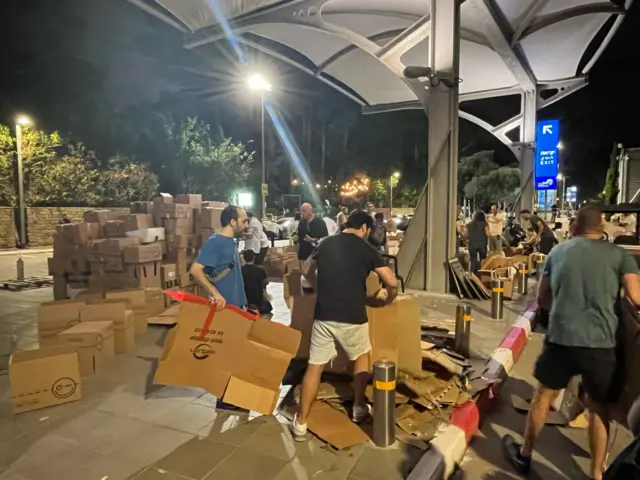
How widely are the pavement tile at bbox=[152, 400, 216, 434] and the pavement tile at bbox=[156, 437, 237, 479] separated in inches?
9.4

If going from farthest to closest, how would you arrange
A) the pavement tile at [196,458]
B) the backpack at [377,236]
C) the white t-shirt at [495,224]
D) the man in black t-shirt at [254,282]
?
the white t-shirt at [495,224]
the backpack at [377,236]
the man in black t-shirt at [254,282]
the pavement tile at [196,458]

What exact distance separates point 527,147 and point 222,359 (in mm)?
18753

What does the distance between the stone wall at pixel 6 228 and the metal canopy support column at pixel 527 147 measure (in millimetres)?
25802

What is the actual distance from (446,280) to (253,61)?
15.1 meters

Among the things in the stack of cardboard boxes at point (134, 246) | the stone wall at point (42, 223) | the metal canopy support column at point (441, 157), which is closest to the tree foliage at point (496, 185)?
the stone wall at point (42, 223)

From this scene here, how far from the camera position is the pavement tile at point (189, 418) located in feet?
13.1

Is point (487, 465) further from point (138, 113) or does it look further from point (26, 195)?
point (138, 113)

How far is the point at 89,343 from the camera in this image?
16.9 ft

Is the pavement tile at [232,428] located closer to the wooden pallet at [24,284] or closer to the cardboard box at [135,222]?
the cardboard box at [135,222]

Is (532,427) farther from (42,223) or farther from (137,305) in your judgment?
(42,223)

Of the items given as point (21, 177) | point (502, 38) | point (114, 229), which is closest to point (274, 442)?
point (114, 229)

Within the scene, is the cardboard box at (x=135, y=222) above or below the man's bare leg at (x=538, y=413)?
above

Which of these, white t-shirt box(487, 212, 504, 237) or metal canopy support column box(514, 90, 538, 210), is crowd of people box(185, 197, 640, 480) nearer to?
white t-shirt box(487, 212, 504, 237)

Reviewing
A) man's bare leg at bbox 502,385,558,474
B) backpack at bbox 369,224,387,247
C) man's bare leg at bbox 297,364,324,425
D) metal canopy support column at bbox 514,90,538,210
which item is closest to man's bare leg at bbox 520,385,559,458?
man's bare leg at bbox 502,385,558,474
